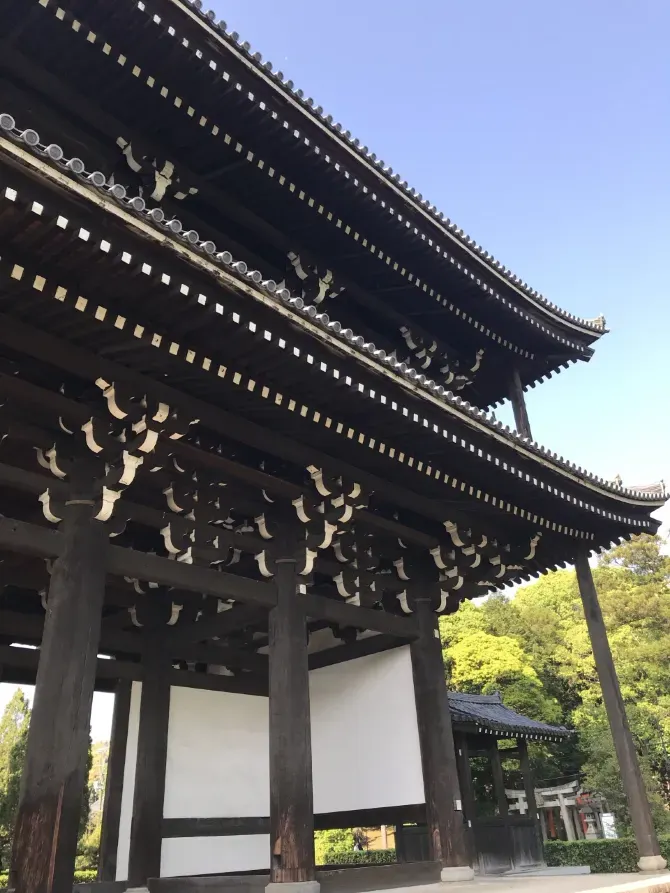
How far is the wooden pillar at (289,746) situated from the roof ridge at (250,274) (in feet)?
7.88

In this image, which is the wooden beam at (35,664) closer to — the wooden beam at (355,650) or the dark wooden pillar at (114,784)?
the dark wooden pillar at (114,784)

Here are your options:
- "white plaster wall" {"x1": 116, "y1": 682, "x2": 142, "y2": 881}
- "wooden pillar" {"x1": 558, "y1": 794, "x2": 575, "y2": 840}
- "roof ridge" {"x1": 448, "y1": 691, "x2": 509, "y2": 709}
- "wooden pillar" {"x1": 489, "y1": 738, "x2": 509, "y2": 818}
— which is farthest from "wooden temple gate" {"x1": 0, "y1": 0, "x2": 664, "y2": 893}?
"wooden pillar" {"x1": 558, "y1": 794, "x2": 575, "y2": 840}

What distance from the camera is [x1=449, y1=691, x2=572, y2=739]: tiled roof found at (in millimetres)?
16875

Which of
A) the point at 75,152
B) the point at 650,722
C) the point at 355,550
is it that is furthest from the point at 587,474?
the point at 650,722

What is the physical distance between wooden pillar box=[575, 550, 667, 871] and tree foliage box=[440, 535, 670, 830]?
58.8 feet

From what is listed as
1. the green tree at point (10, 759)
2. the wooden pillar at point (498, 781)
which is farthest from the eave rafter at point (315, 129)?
the wooden pillar at point (498, 781)

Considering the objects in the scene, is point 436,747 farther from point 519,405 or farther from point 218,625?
point 519,405

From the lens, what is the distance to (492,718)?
18.5 m

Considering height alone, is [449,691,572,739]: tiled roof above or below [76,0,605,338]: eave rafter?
below

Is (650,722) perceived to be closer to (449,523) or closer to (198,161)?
(449,523)

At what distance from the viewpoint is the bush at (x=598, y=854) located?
21812mm

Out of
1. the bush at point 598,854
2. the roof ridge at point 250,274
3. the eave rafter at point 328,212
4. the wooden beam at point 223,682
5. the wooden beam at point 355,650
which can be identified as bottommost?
the bush at point 598,854

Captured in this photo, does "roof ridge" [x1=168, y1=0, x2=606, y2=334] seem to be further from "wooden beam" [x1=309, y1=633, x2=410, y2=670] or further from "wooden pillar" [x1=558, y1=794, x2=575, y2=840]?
"wooden pillar" [x1=558, y1=794, x2=575, y2=840]

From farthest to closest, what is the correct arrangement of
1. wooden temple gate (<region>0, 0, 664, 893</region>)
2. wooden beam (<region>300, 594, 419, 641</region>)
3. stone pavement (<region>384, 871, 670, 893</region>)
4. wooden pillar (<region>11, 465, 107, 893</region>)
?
wooden beam (<region>300, 594, 419, 641</region>) < stone pavement (<region>384, 871, 670, 893</region>) < wooden temple gate (<region>0, 0, 664, 893</region>) < wooden pillar (<region>11, 465, 107, 893</region>)
